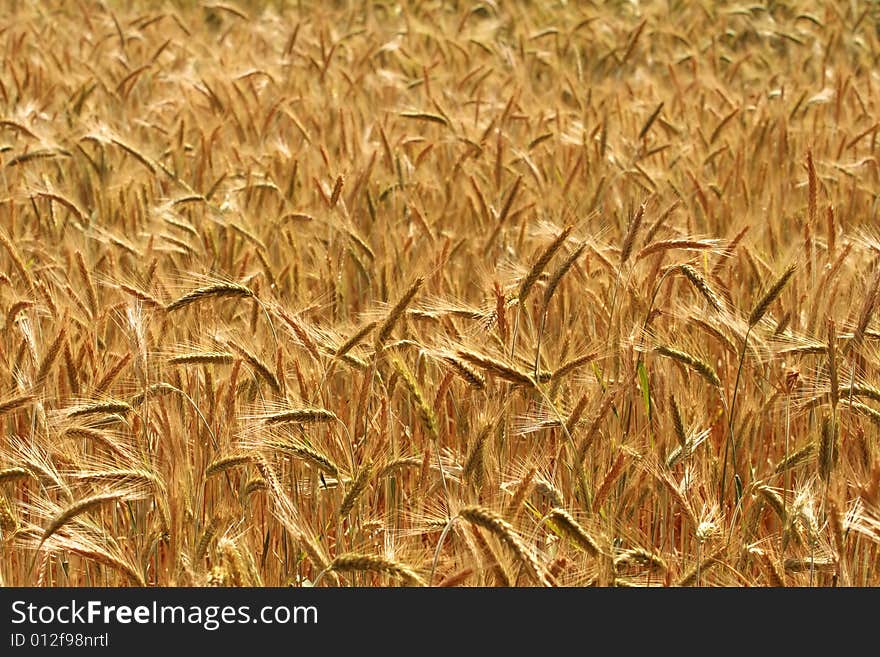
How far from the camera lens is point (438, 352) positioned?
2.21 metres

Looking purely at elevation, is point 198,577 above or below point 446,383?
below

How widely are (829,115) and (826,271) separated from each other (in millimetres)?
3126

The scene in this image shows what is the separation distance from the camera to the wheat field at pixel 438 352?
2100 mm

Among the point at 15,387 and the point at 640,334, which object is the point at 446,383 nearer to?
the point at 640,334

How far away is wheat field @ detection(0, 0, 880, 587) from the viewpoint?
6.89 ft

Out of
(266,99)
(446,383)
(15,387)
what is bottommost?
(446,383)

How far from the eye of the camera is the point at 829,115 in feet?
18.7

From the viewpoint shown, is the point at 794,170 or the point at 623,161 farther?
the point at 794,170

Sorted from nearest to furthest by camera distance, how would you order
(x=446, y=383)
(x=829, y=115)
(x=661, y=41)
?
(x=446, y=383) → (x=829, y=115) → (x=661, y=41)

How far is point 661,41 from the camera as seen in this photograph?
824 cm

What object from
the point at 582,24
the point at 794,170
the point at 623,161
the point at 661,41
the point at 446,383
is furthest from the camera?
the point at 661,41

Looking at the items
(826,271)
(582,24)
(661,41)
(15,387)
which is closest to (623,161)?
(826,271)

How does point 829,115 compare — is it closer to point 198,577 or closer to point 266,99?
point 266,99

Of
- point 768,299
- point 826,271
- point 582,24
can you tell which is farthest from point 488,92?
point 768,299
